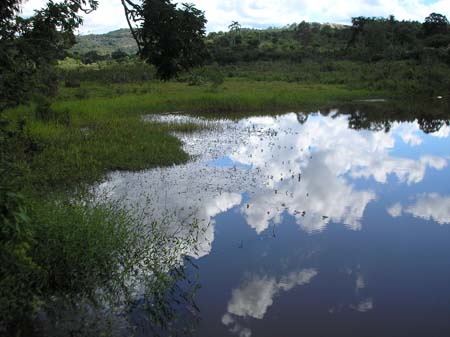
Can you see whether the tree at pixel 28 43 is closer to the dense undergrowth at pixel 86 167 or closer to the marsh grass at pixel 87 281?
the dense undergrowth at pixel 86 167

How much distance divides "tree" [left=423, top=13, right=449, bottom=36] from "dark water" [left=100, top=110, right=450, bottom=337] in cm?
5553

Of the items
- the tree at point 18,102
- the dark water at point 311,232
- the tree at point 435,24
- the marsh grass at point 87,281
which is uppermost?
the tree at point 435,24

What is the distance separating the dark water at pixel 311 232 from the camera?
19.8 feet

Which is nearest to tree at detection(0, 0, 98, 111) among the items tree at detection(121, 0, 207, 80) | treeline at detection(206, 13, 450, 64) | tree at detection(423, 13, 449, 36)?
tree at detection(121, 0, 207, 80)

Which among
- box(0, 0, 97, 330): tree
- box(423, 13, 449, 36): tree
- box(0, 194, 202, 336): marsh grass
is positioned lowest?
box(0, 194, 202, 336): marsh grass

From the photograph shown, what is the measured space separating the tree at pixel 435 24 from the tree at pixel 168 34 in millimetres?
66917

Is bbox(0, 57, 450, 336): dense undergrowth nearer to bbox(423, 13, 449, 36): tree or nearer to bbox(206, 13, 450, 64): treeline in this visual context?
bbox(206, 13, 450, 64): treeline

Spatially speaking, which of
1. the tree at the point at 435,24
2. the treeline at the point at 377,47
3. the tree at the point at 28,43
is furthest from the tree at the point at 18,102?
the tree at the point at 435,24

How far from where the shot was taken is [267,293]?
6570 mm

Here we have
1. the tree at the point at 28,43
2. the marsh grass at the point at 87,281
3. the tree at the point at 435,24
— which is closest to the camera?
the tree at the point at 28,43

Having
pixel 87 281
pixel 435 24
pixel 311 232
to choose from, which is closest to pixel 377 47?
pixel 435 24

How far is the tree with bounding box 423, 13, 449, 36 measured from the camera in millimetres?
65000

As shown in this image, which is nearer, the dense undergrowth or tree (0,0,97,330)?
tree (0,0,97,330)

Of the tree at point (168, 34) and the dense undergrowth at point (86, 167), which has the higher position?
the tree at point (168, 34)
